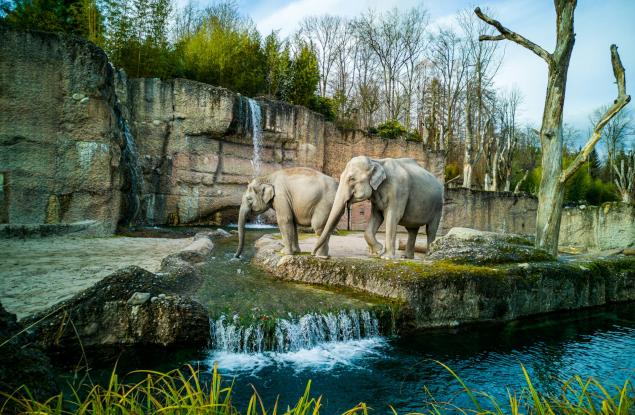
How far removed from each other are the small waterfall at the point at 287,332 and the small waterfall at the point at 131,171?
28.5ft

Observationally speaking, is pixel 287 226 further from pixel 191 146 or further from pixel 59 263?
pixel 191 146

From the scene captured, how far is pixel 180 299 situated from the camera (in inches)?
167

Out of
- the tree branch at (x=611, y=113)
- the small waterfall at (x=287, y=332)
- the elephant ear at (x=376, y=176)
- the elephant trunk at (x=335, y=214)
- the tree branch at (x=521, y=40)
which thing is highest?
the tree branch at (x=521, y=40)

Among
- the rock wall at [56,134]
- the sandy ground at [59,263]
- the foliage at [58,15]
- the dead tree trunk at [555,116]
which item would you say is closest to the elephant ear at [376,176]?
the sandy ground at [59,263]

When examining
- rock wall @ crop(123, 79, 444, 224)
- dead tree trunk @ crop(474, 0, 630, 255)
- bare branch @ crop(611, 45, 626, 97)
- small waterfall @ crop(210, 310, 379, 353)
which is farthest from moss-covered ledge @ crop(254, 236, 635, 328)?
rock wall @ crop(123, 79, 444, 224)

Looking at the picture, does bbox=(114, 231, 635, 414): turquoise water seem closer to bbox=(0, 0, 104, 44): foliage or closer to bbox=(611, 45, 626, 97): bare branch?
bbox=(611, 45, 626, 97): bare branch

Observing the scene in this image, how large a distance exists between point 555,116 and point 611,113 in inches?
39.1

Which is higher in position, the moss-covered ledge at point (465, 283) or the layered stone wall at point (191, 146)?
the layered stone wall at point (191, 146)

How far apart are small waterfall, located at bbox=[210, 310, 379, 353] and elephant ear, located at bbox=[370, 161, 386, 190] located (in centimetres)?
230

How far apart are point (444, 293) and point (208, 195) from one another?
40.4ft

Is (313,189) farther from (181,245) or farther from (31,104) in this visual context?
(31,104)

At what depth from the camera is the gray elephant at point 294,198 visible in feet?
22.6

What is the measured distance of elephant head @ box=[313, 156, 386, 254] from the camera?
6281mm

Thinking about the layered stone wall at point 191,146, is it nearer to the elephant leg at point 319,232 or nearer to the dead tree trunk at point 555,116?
the elephant leg at point 319,232
